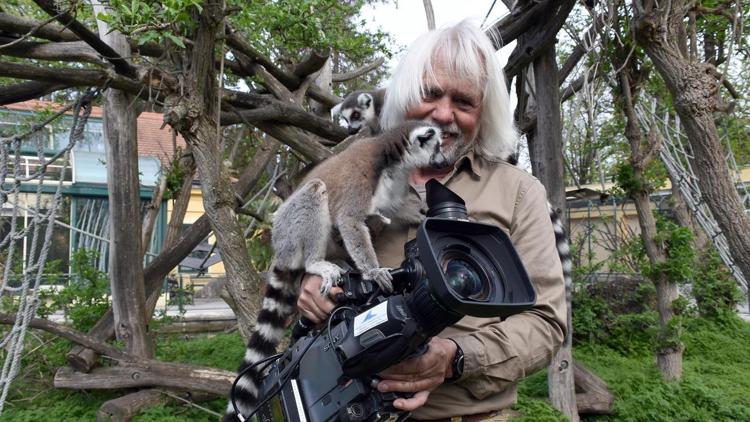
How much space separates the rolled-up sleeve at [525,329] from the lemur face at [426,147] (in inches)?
14.9

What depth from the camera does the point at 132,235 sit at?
4348 mm

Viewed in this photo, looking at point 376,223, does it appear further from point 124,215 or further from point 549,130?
point 124,215

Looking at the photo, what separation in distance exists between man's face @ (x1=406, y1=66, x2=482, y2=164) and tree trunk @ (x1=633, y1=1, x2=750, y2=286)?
2.00 meters

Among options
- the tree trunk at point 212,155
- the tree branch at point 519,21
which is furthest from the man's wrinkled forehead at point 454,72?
the tree branch at point 519,21

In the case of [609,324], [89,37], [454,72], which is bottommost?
[609,324]

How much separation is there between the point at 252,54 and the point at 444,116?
3.37m

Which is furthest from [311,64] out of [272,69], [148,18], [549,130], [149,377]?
[149,377]

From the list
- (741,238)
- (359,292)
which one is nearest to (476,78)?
(359,292)

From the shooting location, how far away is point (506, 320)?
146 centimetres

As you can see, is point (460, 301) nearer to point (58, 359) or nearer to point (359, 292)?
point (359, 292)

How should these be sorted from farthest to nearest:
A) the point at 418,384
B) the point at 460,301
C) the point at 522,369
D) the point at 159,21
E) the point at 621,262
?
the point at 621,262 < the point at 159,21 < the point at 522,369 < the point at 418,384 < the point at 460,301

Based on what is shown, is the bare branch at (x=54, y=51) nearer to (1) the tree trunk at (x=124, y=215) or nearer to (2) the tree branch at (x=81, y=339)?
(1) the tree trunk at (x=124, y=215)

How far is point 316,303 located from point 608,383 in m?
4.77

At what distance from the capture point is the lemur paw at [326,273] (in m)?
1.63
